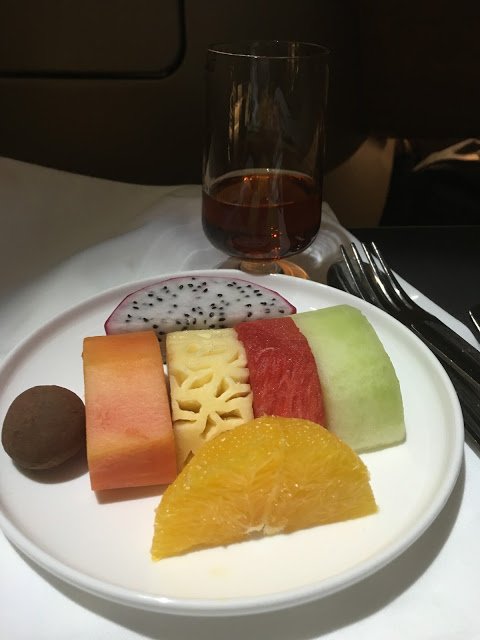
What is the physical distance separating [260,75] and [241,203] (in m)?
0.21

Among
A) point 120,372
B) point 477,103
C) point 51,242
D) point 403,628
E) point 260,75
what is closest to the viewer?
point 403,628

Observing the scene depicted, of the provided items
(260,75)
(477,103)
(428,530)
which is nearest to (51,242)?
(260,75)

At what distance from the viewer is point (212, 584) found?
2.02 feet

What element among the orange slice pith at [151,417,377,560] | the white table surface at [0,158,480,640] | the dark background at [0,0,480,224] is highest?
the dark background at [0,0,480,224]

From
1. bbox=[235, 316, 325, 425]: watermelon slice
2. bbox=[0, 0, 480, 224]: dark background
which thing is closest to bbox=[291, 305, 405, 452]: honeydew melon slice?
bbox=[235, 316, 325, 425]: watermelon slice

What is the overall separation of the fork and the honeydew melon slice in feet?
0.35

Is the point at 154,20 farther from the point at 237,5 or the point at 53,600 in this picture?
the point at 53,600

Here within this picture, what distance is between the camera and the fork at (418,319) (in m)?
0.83

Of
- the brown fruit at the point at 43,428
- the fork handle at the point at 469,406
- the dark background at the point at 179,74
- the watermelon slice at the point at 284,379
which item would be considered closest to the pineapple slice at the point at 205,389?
the watermelon slice at the point at 284,379

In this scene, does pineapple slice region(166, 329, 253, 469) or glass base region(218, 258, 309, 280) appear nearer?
pineapple slice region(166, 329, 253, 469)

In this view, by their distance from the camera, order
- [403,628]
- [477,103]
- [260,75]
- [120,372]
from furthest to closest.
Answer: [477,103]
[260,75]
[120,372]
[403,628]

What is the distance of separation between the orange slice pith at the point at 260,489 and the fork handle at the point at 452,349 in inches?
10.6

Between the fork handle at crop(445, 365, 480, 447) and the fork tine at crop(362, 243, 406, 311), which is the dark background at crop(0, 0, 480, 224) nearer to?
the fork tine at crop(362, 243, 406, 311)

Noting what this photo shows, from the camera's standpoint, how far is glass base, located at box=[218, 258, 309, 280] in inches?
47.1
